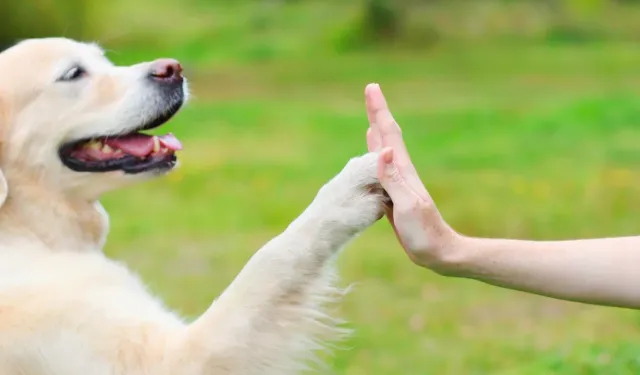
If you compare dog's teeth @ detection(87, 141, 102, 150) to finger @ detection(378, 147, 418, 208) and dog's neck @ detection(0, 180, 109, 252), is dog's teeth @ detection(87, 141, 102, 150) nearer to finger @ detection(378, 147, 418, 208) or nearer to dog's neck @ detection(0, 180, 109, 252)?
dog's neck @ detection(0, 180, 109, 252)

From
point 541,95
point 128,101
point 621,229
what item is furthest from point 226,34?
point 128,101

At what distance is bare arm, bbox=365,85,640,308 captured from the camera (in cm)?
338

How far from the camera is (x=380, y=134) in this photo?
3.61 meters

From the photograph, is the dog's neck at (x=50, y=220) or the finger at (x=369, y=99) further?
the dog's neck at (x=50, y=220)

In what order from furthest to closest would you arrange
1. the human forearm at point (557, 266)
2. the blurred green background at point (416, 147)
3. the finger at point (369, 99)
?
the blurred green background at point (416, 147)
the finger at point (369, 99)
the human forearm at point (557, 266)

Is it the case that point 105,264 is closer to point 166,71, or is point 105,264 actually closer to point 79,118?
point 79,118

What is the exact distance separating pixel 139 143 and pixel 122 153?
3.1 inches

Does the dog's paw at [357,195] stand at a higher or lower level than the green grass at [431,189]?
higher

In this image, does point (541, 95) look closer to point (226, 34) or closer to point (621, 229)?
point (621, 229)

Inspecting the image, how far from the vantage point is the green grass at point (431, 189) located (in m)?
6.20

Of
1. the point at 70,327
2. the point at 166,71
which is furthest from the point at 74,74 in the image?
the point at 70,327

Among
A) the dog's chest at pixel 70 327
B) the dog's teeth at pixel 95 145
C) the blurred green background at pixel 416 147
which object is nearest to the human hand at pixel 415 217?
the dog's chest at pixel 70 327

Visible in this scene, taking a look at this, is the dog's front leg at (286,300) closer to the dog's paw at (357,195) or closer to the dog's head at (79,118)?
the dog's paw at (357,195)

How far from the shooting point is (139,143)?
4.03 m
